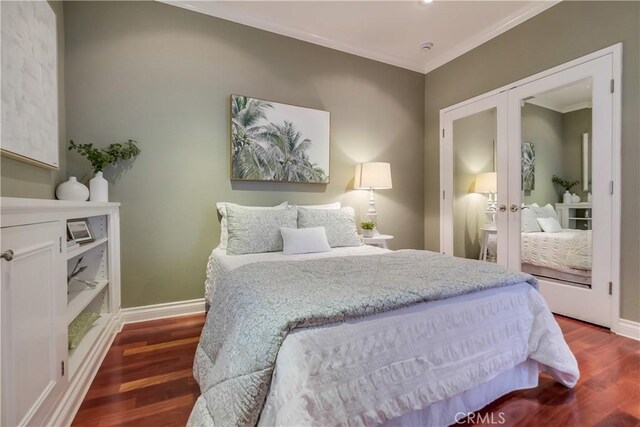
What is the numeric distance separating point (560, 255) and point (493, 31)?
2.34 metres

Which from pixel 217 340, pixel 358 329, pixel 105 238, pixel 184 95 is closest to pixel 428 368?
pixel 358 329

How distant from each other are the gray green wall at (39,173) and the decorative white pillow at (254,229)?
1158 mm

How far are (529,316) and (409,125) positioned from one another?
2861 mm

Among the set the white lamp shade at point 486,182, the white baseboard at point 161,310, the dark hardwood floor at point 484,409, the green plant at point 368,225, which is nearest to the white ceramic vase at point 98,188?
the white baseboard at point 161,310

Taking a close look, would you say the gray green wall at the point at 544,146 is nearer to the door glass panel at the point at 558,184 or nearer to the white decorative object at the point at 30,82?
the door glass panel at the point at 558,184

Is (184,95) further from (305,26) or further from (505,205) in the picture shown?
(505,205)

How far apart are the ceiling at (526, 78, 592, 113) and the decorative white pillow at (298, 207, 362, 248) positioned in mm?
2112

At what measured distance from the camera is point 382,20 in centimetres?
285

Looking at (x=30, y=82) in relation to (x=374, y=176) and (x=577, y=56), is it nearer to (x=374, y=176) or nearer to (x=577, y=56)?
(x=374, y=176)

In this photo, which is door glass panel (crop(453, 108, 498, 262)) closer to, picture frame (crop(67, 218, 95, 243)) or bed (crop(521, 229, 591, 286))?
bed (crop(521, 229, 591, 286))

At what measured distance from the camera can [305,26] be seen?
9.63ft

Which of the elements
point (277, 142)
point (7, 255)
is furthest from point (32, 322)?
point (277, 142)

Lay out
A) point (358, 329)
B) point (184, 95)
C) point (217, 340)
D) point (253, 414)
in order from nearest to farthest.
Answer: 1. point (253, 414)
2. point (358, 329)
3. point (217, 340)
4. point (184, 95)

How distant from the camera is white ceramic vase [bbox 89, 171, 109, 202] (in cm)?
210
